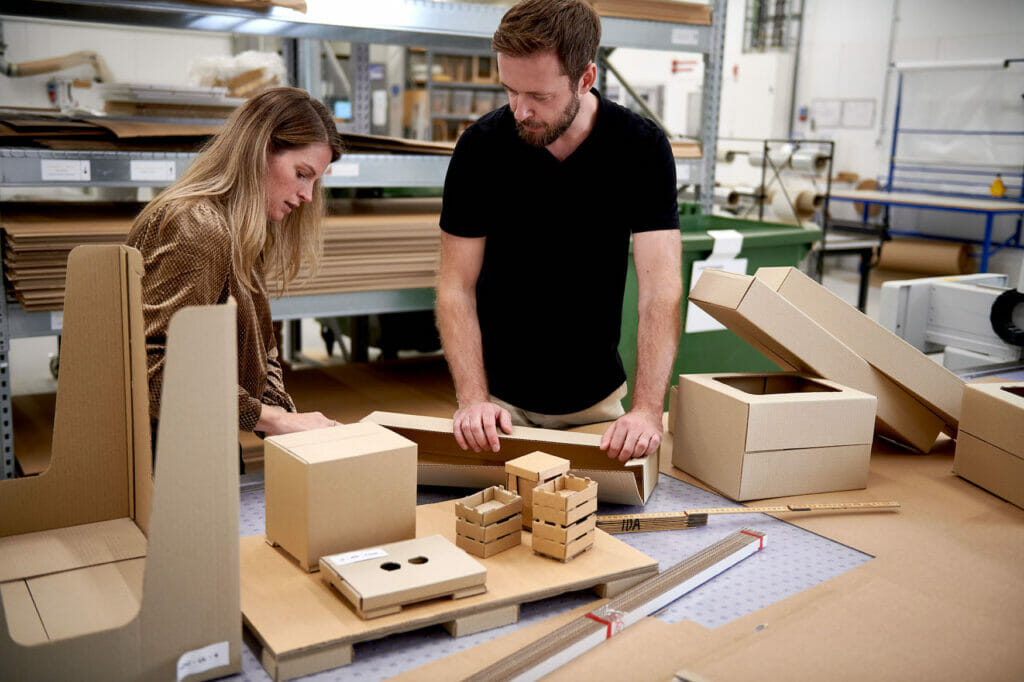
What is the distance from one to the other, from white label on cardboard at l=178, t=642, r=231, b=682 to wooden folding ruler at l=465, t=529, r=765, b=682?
0.82 ft

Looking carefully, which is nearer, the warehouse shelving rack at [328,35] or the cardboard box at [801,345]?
the cardboard box at [801,345]

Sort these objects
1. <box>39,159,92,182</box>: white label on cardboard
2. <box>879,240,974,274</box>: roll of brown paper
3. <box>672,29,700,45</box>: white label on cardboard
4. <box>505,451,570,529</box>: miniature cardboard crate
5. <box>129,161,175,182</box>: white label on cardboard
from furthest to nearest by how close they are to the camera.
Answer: <box>879,240,974,274</box>: roll of brown paper → <box>672,29,700,45</box>: white label on cardboard → <box>129,161,175,182</box>: white label on cardboard → <box>39,159,92,182</box>: white label on cardboard → <box>505,451,570,529</box>: miniature cardboard crate

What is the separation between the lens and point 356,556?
100 centimetres

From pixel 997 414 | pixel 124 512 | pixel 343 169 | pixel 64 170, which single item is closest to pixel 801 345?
pixel 997 414

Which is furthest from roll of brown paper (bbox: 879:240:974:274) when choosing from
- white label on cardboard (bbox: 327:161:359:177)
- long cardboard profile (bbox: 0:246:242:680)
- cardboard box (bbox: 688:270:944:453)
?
long cardboard profile (bbox: 0:246:242:680)

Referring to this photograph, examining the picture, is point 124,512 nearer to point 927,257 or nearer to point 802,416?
point 802,416

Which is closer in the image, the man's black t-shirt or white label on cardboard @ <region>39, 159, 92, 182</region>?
the man's black t-shirt

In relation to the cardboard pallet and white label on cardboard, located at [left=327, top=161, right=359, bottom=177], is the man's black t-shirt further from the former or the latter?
the cardboard pallet

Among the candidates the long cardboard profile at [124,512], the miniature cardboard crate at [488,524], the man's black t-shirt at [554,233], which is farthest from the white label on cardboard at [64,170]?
the miniature cardboard crate at [488,524]

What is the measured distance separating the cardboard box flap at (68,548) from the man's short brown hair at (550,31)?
3.20ft

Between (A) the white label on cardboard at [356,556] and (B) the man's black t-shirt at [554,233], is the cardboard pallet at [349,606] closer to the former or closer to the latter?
(A) the white label on cardboard at [356,556]

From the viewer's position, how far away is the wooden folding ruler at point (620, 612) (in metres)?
0.89

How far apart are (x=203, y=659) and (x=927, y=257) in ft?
29.2

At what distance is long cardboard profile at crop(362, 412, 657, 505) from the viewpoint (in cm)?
135
